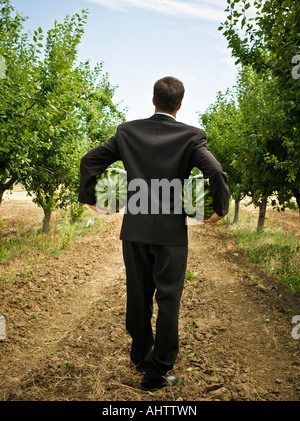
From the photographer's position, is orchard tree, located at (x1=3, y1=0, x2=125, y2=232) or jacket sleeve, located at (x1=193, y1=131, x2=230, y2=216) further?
orchard tree, located at (x1=3, y1=0, x2=125, y2=232)

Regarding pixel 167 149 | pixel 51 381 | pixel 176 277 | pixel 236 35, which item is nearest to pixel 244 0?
pixel 236 35

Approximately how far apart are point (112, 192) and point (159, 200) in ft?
1.52

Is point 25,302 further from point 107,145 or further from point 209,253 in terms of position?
point 209,253

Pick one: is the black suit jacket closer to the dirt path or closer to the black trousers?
the black trousers

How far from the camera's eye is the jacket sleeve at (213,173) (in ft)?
7.73

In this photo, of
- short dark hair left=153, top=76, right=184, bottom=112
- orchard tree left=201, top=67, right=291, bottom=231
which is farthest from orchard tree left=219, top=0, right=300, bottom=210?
short dark hair left=153, top=76, right=184, bottom=112

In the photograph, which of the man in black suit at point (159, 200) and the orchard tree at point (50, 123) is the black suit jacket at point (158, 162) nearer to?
the man in black suit at point (159, 200)

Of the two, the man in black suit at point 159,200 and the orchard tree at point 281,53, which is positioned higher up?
the orchard tree at point 281,53

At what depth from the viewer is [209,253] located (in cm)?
858

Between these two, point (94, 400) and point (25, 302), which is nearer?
point (94, 400)

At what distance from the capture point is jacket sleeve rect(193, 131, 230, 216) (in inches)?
92.8

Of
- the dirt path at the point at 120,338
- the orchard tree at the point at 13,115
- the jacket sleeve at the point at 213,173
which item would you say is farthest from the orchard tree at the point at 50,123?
the jacket sleeve at the point at 213,173

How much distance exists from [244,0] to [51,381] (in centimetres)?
574

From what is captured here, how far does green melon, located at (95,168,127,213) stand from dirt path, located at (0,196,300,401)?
1.51 metres
